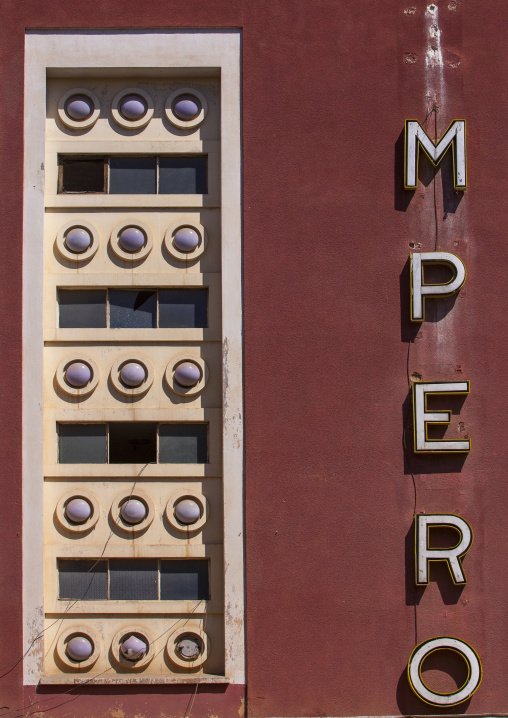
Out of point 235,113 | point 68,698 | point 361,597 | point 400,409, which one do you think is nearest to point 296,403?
point 400,409

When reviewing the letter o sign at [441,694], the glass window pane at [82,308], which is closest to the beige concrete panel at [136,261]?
the glass window pane at [82,308]

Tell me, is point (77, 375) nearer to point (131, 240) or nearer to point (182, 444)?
point (182, 444)

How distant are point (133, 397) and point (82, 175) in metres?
4.01

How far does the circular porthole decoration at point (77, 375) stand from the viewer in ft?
42.1

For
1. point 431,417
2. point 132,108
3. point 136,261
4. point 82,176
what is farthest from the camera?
point 82,176

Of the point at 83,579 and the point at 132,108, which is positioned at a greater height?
the point at 132,108

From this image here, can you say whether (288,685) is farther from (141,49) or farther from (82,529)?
(141,49)

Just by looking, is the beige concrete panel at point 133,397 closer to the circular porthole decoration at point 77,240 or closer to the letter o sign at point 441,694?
the circular porthole decoration at point 77,240

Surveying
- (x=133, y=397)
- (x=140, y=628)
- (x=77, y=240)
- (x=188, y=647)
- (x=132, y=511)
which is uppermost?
(x=77, y=240)

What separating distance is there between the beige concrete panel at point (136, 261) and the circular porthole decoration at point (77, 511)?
371cm

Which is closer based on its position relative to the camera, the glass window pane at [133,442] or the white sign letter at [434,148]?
the white sign letter at [434,148]

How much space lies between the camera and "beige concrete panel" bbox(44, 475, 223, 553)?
42.0 feet

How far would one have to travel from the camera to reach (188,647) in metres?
12.6

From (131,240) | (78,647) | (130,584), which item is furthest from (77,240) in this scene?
(78,647)
